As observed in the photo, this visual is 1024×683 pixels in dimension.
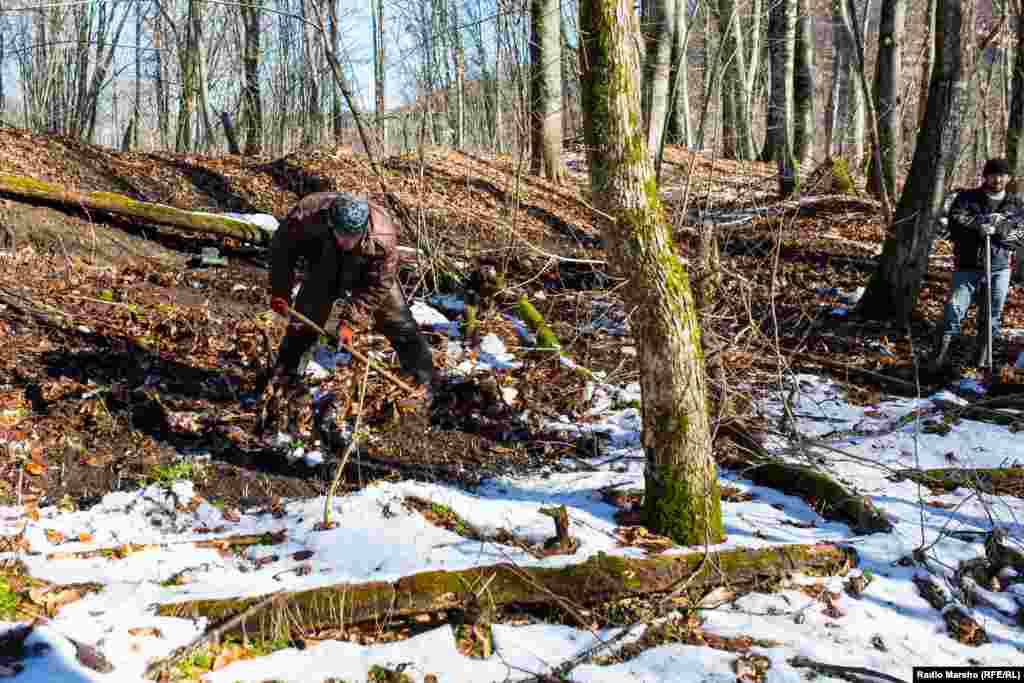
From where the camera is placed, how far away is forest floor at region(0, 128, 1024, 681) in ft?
12.7

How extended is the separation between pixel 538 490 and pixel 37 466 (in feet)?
9.76

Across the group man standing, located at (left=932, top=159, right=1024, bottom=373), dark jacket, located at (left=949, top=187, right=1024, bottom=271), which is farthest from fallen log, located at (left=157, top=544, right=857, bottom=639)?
dark jacket, located at (left=949, top=187, right=1024, bottom=271)

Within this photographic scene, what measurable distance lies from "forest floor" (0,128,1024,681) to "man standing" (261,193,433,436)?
10.6 inches

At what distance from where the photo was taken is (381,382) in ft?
18.2

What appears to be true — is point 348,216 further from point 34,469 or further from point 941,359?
point 941,359

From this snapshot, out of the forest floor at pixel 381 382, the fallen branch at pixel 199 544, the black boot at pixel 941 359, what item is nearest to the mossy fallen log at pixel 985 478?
the forest floor at pixel 381 382

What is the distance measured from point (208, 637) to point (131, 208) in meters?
5.92

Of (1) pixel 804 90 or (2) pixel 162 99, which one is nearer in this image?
(1) pixel 804 90

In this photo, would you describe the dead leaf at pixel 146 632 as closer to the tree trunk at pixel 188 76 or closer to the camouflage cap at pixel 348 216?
the camouflage cap at pixel 348 216

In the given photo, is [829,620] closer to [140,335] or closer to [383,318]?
[383,318]

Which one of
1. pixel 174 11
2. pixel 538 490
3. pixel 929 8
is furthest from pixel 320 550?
pixel 174 11

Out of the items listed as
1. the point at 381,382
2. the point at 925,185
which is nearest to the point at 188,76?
the point at 381,382

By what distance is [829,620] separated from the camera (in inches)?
126

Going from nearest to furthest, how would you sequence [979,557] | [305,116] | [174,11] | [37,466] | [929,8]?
1. [979,557]
2. [37,466]
3. [929,8]
4. [174,11]
5. [305,116]
